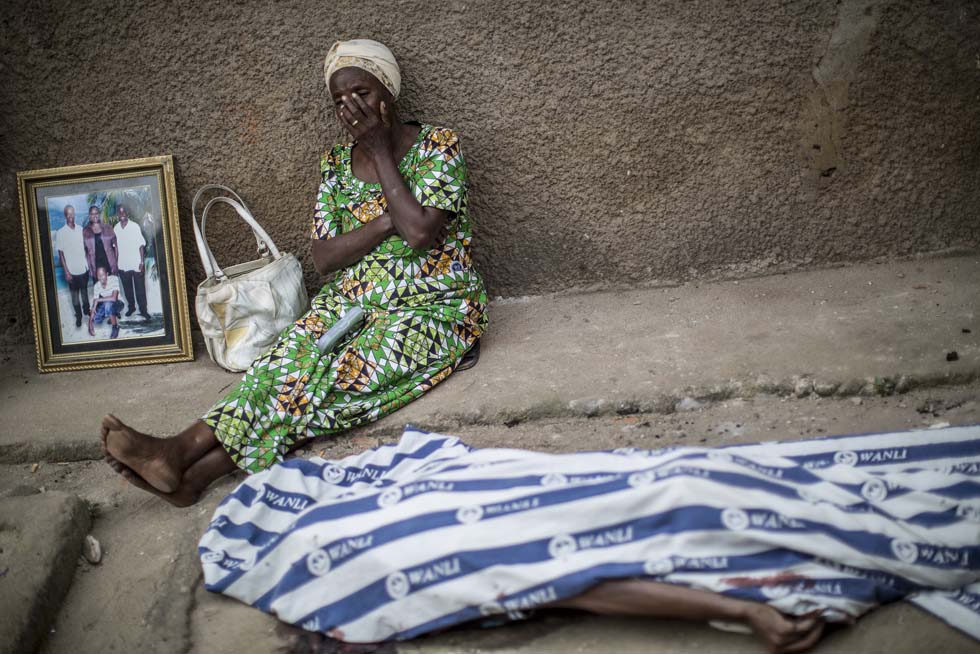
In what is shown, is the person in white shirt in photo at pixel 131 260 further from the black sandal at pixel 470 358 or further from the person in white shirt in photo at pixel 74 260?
the black sandal at pixel 470 358

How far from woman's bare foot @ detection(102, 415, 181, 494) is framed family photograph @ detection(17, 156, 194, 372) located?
1133 mm

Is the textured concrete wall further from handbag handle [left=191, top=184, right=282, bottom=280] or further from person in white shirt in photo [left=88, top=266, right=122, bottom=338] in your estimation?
person in white shirt in photo [left=88, top=266, right=122, bottom=338]

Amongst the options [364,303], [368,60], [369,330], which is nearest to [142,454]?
[369,330]

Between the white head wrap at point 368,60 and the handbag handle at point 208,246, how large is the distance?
0.67m

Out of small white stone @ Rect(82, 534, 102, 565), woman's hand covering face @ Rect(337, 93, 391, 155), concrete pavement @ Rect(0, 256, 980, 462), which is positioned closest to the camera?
small white stone @ Rect(82, 534, 102, 565)

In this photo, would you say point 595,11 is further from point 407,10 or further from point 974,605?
point 974,605

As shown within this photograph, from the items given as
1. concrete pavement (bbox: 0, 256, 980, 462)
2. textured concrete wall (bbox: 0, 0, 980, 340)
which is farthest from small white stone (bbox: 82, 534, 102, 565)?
textured concrete wall (bbox: 0, 0, 980, 340)


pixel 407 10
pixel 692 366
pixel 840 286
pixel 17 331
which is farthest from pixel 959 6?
pixel 17 331

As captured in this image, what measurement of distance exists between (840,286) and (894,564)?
5.78ft

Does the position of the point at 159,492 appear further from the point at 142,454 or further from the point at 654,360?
the point at 654,360

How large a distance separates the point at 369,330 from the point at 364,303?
166 millimetres

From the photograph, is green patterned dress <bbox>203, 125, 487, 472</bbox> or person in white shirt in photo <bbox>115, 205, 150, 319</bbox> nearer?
green patterned dress <bbox>203, 125, 487, 472</bbox>

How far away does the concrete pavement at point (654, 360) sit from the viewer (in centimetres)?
251

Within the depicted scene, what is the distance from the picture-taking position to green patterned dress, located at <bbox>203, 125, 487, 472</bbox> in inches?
95.0
